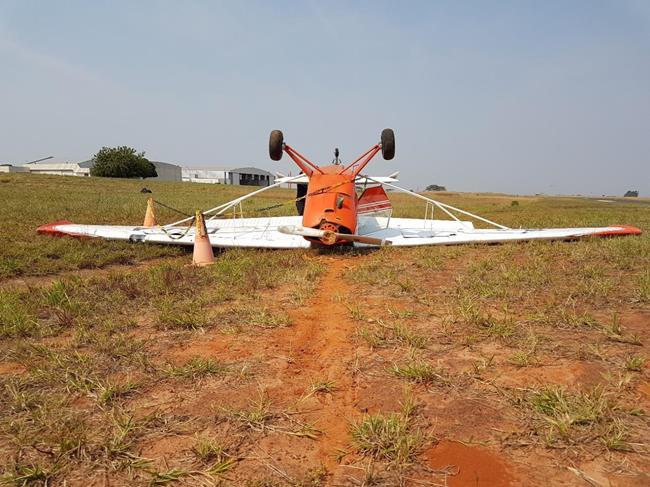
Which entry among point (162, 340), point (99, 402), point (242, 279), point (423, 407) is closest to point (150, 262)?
point (242, 279)

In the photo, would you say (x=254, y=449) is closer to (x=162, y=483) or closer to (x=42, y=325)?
(x=162, y=483)

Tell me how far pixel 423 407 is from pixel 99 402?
225 cm

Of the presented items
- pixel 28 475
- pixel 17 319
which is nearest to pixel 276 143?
pixel 17 319

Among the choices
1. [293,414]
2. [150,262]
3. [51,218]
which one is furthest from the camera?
[51,218]

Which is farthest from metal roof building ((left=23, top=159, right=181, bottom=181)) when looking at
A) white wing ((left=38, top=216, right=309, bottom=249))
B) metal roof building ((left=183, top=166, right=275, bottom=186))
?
white wing ((left=38, top=216, right=309, bottom=249))

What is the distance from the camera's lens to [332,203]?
876 cm

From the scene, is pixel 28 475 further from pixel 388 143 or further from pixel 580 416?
pixel 388 143

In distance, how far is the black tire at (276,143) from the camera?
9.55m

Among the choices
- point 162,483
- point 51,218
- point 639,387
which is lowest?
point 162,483

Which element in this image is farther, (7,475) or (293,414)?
(293,414)

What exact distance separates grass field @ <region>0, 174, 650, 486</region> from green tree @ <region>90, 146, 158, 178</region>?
75214mm

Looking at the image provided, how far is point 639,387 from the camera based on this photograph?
2.70 m

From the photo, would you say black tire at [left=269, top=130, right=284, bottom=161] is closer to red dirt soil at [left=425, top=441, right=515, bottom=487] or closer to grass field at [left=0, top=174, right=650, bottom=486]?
grass field at [left=0, top=174, right=650, bottom=486]

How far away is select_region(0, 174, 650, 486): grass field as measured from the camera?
206 cm
